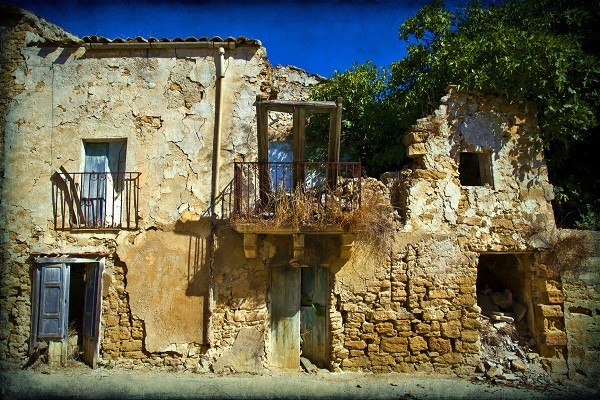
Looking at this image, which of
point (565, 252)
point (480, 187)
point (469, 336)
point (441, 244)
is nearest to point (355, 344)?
point (469, 336)

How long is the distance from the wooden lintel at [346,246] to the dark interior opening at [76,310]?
15.6 ft

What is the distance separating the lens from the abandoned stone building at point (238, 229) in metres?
6.94

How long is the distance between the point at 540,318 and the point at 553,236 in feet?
4.53

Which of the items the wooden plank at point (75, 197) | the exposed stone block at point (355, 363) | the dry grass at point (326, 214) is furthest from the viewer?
the wooden plank at point (75, 197)

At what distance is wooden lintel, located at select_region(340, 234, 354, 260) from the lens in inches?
263

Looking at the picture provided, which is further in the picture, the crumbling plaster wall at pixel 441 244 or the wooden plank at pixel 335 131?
the crumbling plaster wall at pixel 441 244

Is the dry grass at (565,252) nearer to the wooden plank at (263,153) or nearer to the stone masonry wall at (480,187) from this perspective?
the stone masonry wall at (480,187)

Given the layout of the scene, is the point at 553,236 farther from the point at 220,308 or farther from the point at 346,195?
the point at 220,308

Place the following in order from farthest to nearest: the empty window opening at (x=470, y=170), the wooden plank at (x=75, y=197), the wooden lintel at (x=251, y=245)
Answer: the empty window opening at (x=470, y=170)
the wooden plank at (x=75, y=197)
the wooden lintel at (x=251, y=245)

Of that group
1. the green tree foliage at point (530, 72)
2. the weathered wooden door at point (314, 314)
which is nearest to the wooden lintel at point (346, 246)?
the weathered wooden door at point (314, 314)

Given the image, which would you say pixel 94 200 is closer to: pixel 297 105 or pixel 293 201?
pixel 293 201

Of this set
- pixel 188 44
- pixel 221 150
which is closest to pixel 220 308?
pixel 221 150

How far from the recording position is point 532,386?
6.46 metres

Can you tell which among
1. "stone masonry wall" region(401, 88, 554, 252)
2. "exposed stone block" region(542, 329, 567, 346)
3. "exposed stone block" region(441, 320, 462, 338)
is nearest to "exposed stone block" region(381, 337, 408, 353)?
"exposed stone block" region(441, 320, 462, 338)
